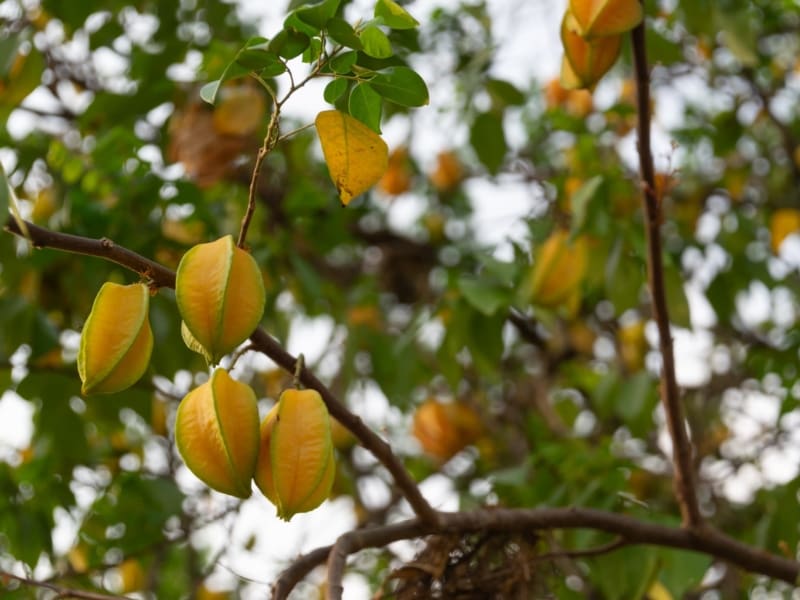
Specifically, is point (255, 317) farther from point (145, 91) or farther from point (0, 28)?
point (0, 28)

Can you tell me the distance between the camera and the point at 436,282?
3.25 metres

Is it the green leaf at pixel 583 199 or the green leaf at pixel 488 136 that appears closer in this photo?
the green leaf at pixel 583 199

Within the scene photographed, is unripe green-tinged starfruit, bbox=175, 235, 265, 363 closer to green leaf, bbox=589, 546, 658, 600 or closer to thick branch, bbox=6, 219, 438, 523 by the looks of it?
thick branch, bbox=6, 219, 438, 523

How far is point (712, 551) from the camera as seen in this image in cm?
147

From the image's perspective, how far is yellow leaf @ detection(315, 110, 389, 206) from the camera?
3.20 ft

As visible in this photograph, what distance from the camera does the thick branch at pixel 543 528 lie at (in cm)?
106

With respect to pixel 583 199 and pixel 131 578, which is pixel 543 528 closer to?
pixel 583 199

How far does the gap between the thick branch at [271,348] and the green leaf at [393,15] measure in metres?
0.33

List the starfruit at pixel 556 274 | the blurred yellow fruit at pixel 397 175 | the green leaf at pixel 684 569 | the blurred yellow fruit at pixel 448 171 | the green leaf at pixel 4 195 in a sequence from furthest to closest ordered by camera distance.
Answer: the blurred yellow fruit at pixel 448 171
the blurred yellow fruit at pixel 397 175
the starfruit at pixel 556 274
the green leaf at pixel 684 569
the green leaf at pixel 4 195

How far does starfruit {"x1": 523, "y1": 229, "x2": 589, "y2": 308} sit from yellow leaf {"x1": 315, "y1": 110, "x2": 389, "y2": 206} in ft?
3.23

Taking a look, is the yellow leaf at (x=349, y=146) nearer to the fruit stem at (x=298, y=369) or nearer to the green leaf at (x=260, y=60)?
the green leaf at (x=260, y=60)

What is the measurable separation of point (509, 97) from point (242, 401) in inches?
54.9

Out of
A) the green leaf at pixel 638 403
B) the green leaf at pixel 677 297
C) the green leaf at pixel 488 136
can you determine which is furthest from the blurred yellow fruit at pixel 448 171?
the green leaf at pixel 677 297

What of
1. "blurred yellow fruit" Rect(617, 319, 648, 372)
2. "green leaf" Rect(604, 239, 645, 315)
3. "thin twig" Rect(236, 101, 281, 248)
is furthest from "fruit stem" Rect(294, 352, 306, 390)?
"blurred yellow fruit" Rect(617, 319, 648, 372)
